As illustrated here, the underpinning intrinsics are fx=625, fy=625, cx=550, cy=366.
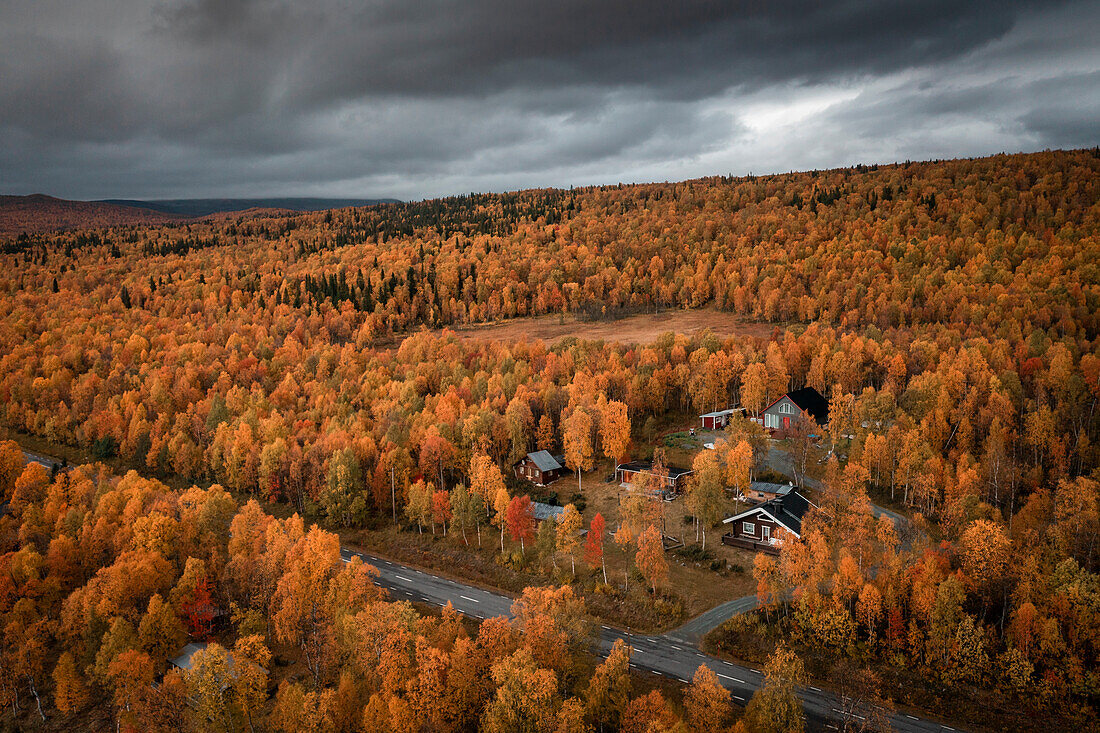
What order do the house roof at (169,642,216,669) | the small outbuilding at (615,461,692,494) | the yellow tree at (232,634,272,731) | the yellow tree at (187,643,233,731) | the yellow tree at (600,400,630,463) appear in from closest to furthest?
the yellow tree at (187,643,233,731), the yellow tree at (232,634,272,731), the house roof at (169,642,216,669), the small outbuilding at (615,461,692,494), the yellow tree at (600,400,630,463)

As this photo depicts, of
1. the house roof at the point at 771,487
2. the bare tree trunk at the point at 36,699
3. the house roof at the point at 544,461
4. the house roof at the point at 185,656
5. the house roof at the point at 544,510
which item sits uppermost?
the house roof at the point at 771,487

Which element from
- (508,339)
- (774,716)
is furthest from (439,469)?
(508,339)

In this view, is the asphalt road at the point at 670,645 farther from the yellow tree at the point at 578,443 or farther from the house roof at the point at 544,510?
the yellow tree at the point at 578,443

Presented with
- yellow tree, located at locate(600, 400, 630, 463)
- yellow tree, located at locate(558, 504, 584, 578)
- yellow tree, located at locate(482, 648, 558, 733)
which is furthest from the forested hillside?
yellow tree, located at locate(558, 504, 584, 578)

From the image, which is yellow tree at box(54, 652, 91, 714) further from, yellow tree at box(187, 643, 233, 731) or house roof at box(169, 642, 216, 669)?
yellow tree at box(187, 643, 233, 731)

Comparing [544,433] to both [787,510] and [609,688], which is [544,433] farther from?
[609,688]

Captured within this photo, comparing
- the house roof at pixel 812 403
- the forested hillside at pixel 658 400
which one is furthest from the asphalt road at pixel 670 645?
the house roof at pixel 812 403
